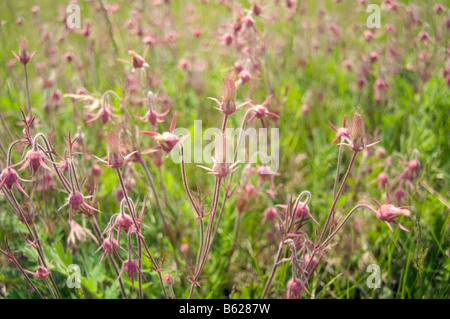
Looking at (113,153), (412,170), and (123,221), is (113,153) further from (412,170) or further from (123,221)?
(412,170)

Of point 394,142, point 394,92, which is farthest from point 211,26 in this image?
point 394,142

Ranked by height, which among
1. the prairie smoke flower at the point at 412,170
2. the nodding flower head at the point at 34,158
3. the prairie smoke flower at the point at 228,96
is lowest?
the prairie smoke flower at the point at 412,170

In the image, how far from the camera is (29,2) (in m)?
6.07

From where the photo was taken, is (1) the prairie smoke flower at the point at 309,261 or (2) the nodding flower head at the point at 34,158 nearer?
(2) the nodding flower head at the point at 34,158

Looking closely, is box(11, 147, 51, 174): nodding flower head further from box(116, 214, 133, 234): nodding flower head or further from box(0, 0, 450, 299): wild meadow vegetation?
box(116, 214, 133, 234): nodding flower head

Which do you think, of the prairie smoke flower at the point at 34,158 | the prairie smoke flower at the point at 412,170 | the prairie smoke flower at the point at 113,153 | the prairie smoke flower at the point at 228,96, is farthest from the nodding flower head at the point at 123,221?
the prairie smoke flower at the point at 412,170

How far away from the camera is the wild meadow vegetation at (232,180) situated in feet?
5.15

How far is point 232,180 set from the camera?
111 inches

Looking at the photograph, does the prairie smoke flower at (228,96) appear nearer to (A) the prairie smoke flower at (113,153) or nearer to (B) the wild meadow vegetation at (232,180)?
(B) the wild meadow vegetation at (232,180)

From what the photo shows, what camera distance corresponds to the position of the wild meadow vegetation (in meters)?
1.57

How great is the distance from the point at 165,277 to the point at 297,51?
3.66 m

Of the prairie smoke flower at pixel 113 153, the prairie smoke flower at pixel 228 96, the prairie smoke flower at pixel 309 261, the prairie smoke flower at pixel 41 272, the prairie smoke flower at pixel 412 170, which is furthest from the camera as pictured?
the prairie smoke flower at pixel 412 170

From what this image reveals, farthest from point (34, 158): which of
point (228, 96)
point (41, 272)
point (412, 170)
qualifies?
point (412, 170)

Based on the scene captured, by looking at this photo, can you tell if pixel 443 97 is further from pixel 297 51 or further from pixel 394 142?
pixel 297 51
